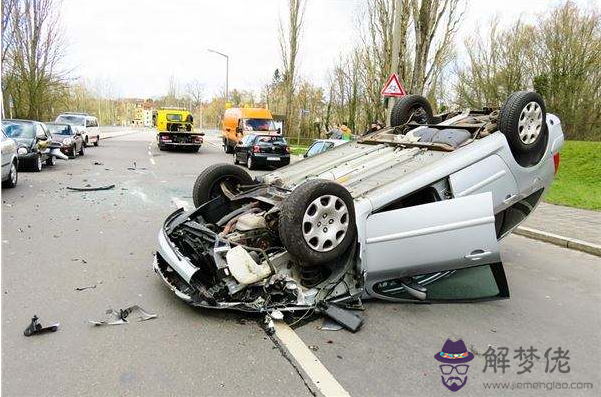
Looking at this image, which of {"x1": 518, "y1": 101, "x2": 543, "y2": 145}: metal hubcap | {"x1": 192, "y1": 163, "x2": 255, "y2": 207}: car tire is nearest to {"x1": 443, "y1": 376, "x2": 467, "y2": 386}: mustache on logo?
{"x1": 518, "y1": 101, "x2": 543, "y2": 145}: metal hubcap

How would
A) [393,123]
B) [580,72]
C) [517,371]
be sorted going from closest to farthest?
[517,371]
[393,123]
[580,72]

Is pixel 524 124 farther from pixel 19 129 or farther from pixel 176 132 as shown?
pixel 176 132

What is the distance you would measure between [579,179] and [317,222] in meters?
13.8

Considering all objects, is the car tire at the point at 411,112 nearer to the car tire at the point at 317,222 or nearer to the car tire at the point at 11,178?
the car tire at the point at 317,222

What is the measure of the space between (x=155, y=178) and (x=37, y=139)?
3536 mm

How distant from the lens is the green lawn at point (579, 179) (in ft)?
36.1

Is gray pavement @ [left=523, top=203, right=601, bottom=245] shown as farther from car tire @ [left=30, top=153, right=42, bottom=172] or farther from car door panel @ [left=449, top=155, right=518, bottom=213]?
car tire @ [left=30, top=153, right=42, bottom=172]

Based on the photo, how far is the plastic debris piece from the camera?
3867 millimetres

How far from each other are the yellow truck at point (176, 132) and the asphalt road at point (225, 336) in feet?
64.6

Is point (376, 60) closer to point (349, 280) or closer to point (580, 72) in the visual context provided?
point (580, 72)

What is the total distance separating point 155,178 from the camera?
14.0m

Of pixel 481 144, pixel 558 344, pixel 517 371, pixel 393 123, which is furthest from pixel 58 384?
pixel 393 123

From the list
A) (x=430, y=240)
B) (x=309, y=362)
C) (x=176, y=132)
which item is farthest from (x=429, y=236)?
(x=176, y=132)

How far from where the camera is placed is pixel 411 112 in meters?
6.54
